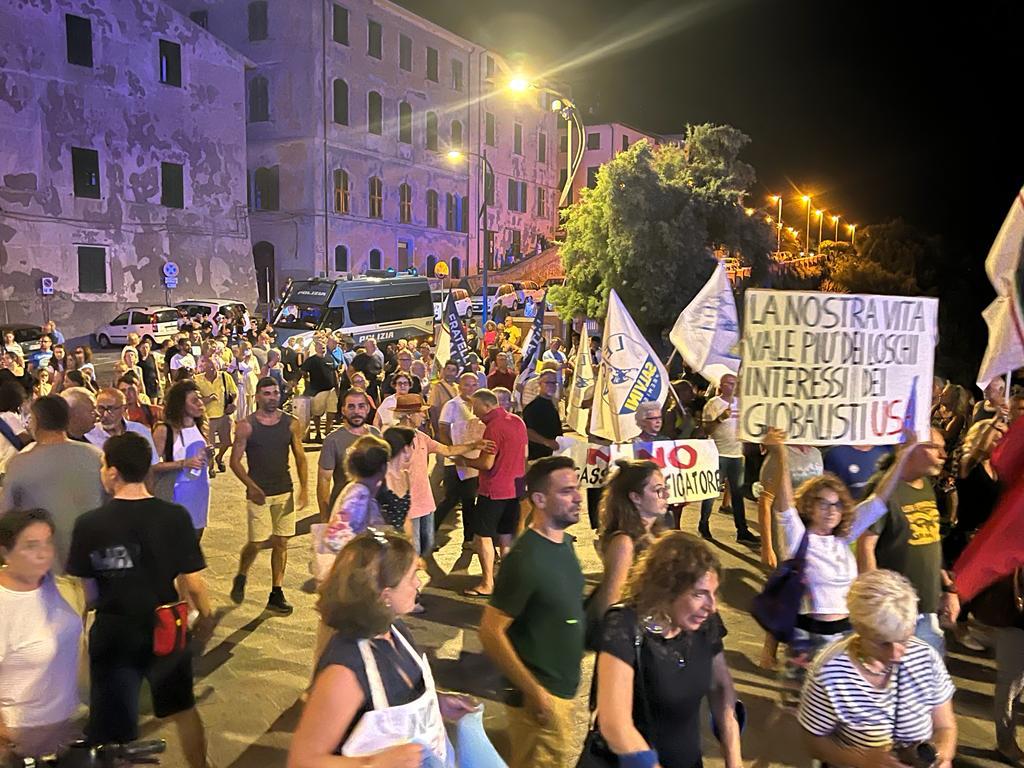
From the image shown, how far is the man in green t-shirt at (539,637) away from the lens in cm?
332

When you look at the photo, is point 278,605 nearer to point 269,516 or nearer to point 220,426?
point 269,516

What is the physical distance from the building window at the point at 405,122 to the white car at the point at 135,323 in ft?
58.9

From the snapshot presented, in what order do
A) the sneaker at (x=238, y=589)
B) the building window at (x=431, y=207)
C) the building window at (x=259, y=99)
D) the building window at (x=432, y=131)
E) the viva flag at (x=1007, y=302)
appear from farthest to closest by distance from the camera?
the building window at (x=431, y=207) < the building window at (x=432, y=131) < the building window at (x=259, y=99) < the sneaker at (x=238, y=589) < the viva flag at (x=1007, y=302)

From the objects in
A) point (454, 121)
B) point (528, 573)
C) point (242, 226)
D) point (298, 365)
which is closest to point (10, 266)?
point (242, 226)

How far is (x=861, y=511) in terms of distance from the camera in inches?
178

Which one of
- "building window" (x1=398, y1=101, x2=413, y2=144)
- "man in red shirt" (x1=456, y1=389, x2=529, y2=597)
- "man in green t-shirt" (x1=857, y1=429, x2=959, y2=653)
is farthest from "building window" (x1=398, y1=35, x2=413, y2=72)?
"man in green t-shirt" (x1=857, y1=429, x2=959, y2=653)

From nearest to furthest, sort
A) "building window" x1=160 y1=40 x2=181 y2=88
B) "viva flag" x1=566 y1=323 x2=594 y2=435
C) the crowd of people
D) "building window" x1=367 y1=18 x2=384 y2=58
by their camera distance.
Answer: the crowd of people
"viva flag" x1=566 y1=323 x2=594 y2=435
"building window" x1=160 y1=40 x2=181 y2=88
"building window" x1=367 y1=18 x2=384 y2=58

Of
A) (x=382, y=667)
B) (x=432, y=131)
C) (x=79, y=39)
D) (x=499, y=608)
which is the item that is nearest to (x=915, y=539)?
(x=499, y=608)

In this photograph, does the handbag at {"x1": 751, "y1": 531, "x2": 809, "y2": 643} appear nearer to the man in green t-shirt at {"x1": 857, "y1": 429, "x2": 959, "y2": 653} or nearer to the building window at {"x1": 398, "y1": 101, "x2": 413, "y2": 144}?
the man in green t-shirt at {"x1": 857, "y1": 429, "x2": 959, "y2": 653}

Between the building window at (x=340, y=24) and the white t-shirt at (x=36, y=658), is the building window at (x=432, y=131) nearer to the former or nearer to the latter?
the building window at (x=340, y=24)

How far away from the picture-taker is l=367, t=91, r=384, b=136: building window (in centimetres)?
4156

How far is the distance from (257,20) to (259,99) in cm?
333

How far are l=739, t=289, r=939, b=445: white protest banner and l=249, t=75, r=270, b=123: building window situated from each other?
37.6m

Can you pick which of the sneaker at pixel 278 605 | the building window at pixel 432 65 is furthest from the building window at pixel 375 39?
the sneaker at pixel 278 605
